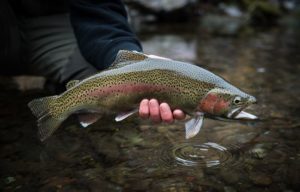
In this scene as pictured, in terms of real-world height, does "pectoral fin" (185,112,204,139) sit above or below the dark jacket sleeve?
below

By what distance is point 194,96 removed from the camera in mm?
2627

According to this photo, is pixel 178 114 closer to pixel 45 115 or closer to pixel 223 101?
pixel 223 101

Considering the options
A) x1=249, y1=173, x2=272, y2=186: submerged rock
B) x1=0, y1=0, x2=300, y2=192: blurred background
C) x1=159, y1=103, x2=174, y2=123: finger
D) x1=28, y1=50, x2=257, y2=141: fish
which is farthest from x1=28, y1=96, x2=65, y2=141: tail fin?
x1=249, y1=173, x2=272, y2=186: submerged rock

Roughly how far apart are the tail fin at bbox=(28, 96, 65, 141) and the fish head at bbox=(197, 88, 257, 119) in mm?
805

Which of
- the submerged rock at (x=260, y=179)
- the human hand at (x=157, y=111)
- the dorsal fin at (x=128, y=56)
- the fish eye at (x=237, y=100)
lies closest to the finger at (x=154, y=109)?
the human hand at (x=157, y=111)

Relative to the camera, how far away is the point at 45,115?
275cm

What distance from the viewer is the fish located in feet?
8.55

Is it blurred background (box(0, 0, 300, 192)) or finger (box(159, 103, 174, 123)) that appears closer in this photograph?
finger (box(159, 103, 174, 123))

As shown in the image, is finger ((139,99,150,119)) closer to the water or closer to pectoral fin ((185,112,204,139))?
pectoral fin ((185,112,204,139))

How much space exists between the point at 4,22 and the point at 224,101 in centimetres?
199

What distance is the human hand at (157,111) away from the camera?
260 cm

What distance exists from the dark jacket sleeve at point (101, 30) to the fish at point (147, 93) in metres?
0.55

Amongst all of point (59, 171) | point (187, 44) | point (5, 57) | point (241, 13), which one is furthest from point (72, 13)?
point (241, 13)

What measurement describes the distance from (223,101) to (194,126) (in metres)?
0.20
